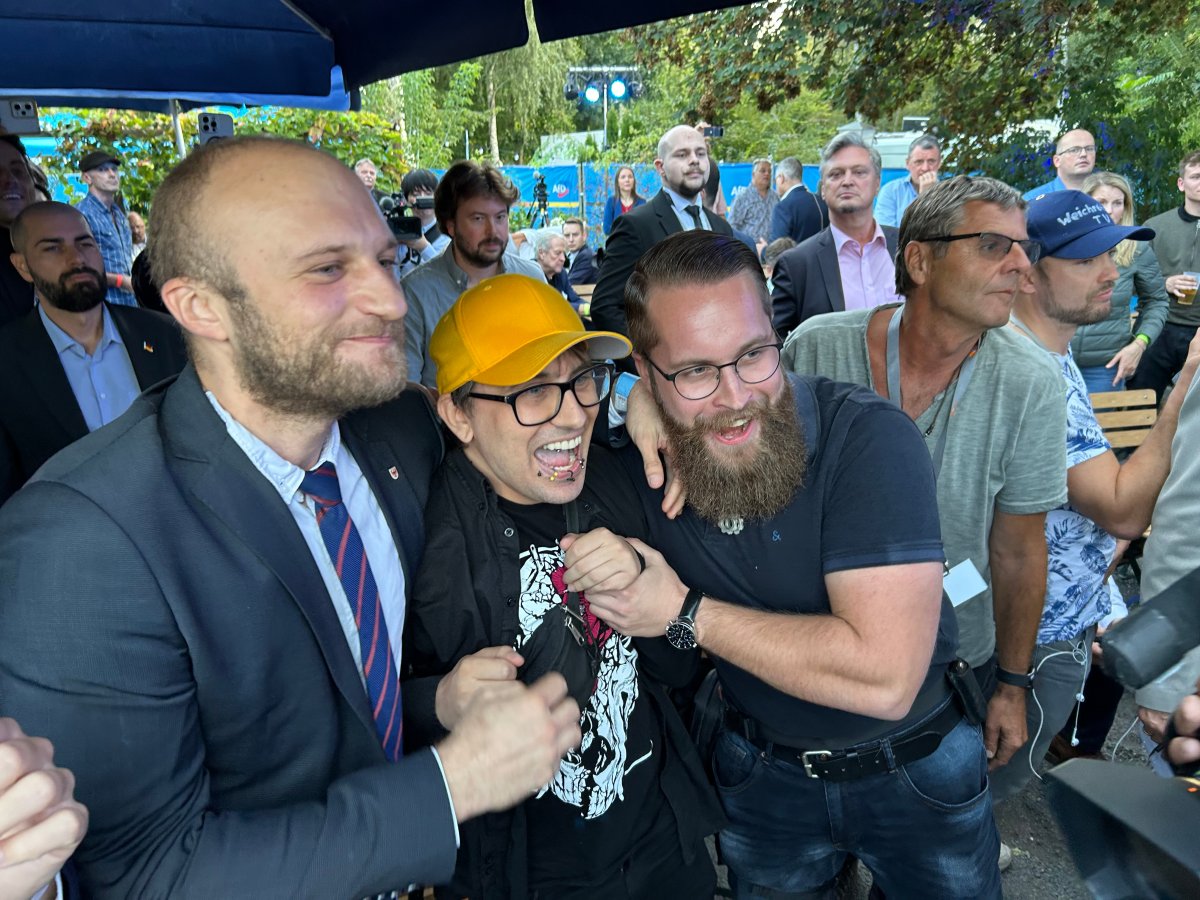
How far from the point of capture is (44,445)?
3.32m

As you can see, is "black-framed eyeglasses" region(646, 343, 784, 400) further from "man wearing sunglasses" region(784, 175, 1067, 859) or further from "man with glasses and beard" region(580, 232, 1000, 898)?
"man wearing sunglasses" region(784, 175, 1067, 859)

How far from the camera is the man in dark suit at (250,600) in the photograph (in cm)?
115

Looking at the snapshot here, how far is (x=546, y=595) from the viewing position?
5.64 ft

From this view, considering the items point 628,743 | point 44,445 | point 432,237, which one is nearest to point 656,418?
point 628,743

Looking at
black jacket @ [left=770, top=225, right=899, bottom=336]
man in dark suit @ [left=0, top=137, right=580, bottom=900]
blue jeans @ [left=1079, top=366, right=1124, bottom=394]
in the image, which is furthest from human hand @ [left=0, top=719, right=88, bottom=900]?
blue jeans @ [left=1079, top=366, right=1124, bottom=394]

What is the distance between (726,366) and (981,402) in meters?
1.01

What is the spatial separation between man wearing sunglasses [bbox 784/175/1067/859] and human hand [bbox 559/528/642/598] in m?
1.24

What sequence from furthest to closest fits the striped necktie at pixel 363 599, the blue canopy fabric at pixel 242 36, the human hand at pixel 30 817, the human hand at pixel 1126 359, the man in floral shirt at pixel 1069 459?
the human hand at pixel 1126 359, the blue canopy fabric at pixel 242 36, the man in floral shirt at pixel 1069 459, the striped necktie at pixel 363 599, the human hand at pixel 30 817

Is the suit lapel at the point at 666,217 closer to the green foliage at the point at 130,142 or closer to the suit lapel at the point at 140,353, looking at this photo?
the suit lapel at the point at 140,353

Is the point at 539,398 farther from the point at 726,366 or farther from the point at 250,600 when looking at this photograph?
A: the point at 250,600

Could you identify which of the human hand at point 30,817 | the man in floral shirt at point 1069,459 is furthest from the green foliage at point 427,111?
the human hand at point 30,817

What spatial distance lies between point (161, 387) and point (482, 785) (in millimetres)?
1011

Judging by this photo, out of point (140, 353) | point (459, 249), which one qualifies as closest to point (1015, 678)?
point (459, 249)

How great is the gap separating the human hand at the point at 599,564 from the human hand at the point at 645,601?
1.0 inches
